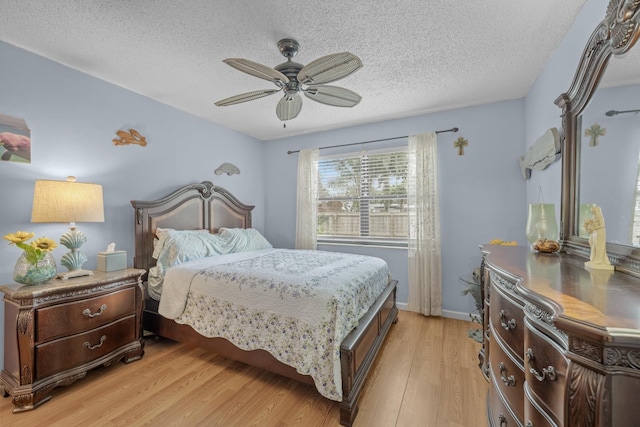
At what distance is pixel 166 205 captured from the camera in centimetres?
302

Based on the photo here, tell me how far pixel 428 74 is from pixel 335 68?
139 cm

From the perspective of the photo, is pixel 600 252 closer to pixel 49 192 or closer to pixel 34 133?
pixel 49 192

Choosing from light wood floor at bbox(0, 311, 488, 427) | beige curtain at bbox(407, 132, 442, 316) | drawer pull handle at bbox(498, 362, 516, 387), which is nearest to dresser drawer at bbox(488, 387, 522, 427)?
drawer pull handle at bbox(498, 362, 516, 387)

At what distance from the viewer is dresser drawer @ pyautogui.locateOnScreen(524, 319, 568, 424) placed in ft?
2.42

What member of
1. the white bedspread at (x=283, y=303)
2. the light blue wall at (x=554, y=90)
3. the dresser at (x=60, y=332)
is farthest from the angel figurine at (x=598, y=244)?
the dresser at (x=60, y=332)

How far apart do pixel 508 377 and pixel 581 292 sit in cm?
58

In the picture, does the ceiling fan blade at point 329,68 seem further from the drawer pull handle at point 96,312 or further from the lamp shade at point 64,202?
the drawer pull handle at point 96,312

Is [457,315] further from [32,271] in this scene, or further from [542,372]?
[32,271]

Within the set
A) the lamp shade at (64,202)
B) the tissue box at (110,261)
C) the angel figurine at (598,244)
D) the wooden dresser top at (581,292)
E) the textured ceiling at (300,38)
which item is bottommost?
the tissue box at (110,261)

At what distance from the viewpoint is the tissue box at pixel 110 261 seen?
2.31m

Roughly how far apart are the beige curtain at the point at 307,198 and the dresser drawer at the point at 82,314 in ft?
7.65

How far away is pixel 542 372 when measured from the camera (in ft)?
2.75

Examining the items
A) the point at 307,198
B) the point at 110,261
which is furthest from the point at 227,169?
the point at 110,261

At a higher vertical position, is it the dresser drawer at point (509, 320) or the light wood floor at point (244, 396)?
the dresser drawer at point (509, 320)
